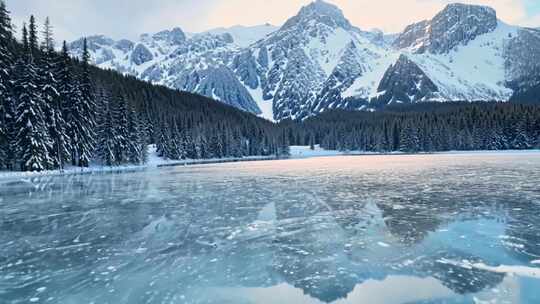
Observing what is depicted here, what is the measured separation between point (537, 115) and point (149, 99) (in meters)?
120

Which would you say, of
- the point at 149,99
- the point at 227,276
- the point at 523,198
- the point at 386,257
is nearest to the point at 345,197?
the point at 523,198

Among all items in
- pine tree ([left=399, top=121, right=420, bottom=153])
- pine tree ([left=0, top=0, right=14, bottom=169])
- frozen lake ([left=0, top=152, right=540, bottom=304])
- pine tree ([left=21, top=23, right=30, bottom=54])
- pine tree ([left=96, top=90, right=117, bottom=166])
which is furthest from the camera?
pine tree ([left=399, top=121, right=420, bottom=153])

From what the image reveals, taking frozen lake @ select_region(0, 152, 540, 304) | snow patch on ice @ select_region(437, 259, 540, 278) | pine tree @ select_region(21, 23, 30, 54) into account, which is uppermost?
pine tree @ select_region(21, 23, 30, 54)

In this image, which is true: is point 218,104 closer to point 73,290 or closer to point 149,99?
point 149,99

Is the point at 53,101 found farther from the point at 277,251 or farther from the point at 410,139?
the point at 410,139

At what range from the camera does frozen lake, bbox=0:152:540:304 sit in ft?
26.3

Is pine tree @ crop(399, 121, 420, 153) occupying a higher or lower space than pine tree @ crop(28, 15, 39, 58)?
lower

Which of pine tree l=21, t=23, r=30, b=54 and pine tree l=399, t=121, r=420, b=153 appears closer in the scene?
pine tree l=21, t=23, r=30, b=54

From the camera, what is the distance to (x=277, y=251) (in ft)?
36.5

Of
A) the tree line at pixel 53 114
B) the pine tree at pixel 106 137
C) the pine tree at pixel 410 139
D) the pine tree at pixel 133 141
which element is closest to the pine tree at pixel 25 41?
the tree line at pixel 53 114

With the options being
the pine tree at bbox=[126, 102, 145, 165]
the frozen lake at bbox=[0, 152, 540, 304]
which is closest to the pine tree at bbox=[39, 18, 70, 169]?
the pine tree at bbox=[126, 102, 145, 165]

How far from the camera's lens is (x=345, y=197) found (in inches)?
829

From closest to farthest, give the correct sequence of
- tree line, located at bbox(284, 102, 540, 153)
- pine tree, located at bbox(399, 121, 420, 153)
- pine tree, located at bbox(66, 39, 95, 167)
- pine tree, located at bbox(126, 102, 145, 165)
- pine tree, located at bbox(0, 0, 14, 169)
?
pine tree, located at bbox(0, 0, 14, 169), pine tree, located at bbox(66, 39, 95, 167), pine tree, located at bbox(126, 102, 145, 165), tree line, located at bbox(284, 102, 540, 153), pine tree, located at bbox(399, 121, 420, 153)

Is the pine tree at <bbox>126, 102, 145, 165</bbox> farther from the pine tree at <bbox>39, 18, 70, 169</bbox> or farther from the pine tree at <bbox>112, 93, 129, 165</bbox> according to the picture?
the pine tree at <bbox>39, 18, 70, 169</bbox>
